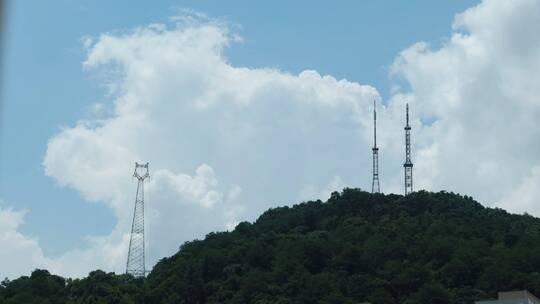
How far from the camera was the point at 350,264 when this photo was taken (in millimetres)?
80438

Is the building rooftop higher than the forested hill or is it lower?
lower

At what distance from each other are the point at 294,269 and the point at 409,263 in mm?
9731

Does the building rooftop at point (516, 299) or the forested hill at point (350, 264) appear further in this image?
the forested hill at point (350, 264)

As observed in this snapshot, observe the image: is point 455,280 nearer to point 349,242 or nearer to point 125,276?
point 349,242

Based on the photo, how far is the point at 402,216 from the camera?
3644 inches

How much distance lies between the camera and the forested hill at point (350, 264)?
7119 centimetres

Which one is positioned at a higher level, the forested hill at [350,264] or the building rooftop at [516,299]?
the forested hill at [350,264]

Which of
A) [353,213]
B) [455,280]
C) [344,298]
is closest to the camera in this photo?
[344,298]

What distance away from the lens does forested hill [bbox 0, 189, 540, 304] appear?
234ft

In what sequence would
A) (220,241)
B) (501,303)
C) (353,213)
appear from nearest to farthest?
1. (501,303)
2. (220,241)
3. (353,213)

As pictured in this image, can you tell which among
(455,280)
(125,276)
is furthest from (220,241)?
(455,280)

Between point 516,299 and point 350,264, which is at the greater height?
point 350,264

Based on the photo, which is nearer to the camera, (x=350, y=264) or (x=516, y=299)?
(x=516, y=299)

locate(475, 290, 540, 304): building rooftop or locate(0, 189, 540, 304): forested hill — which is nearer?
locate(475, 290, 540, 304): building rooftop
